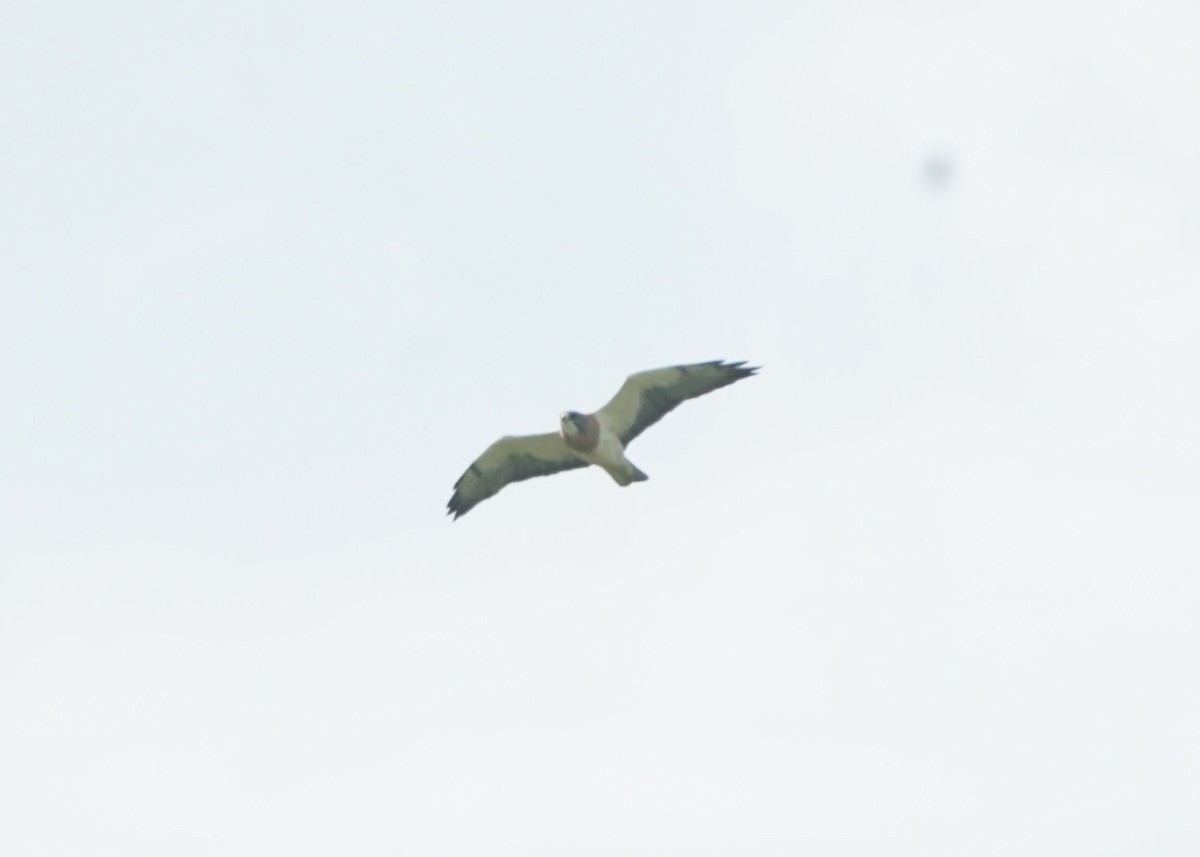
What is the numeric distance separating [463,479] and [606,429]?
2.69m

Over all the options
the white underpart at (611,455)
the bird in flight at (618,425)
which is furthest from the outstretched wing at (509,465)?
the white underpart at (611,455)

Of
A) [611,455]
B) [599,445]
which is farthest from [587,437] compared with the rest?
[611,455]

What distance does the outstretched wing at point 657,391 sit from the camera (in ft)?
104

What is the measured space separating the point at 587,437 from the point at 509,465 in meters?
2.15

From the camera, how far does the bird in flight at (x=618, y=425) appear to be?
3170 centimetres

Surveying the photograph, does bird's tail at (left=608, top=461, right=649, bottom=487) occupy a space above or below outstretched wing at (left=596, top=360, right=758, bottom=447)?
below

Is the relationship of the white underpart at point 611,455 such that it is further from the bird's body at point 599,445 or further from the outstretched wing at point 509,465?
the outstretched wing at point 509,465

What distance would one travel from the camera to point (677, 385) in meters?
32.0

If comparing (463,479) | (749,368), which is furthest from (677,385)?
(463,479)

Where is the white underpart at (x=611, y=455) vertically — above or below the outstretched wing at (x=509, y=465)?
below

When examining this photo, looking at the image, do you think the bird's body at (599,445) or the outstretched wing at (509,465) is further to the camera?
the outstretched wing at (509,465)

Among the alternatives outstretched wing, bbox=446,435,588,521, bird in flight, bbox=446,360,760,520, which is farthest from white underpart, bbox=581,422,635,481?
outstretched wing, bbox=446,435,588,521

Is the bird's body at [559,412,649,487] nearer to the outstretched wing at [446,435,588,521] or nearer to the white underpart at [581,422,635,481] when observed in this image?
the white underpart at [581,422,635,481]

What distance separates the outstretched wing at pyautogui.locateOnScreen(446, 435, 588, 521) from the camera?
107 ft
